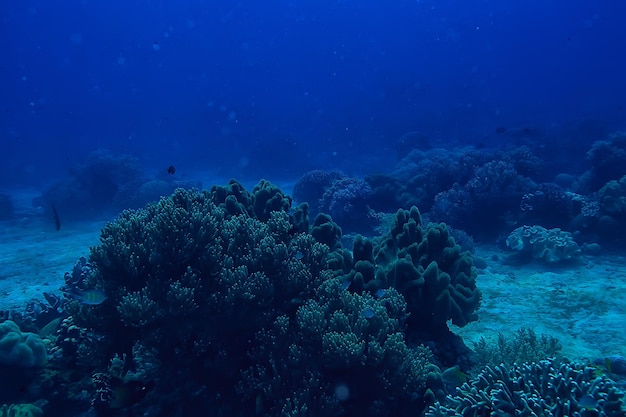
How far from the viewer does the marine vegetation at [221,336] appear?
401 cm

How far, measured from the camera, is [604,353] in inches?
228

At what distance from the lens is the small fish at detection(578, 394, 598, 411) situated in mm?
3328

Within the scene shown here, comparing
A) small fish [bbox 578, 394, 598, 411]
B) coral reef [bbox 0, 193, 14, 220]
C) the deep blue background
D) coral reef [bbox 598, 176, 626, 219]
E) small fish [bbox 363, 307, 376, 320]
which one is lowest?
small fish [bbox 578, 394, 598, 411]

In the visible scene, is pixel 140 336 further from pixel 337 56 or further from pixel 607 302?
pixel 337 56

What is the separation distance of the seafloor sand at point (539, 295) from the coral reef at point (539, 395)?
2.50m

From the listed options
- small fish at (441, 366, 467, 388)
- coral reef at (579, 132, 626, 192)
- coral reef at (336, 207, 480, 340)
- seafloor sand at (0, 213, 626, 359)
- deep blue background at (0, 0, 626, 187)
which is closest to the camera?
small fish at (441, 366, 467, 388)

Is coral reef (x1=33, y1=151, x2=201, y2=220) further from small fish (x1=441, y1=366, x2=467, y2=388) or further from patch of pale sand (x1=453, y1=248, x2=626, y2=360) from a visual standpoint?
small fish (x1=441, y1=366, x2=467, y2=388)

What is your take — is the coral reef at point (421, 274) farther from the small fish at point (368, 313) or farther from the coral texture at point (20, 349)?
the coral texture at point (20, 349)

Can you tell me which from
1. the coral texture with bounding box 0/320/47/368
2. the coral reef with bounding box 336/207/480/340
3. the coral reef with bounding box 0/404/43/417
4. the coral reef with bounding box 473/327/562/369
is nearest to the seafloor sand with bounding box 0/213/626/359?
the coral reef with bounding box 473/327/562/369

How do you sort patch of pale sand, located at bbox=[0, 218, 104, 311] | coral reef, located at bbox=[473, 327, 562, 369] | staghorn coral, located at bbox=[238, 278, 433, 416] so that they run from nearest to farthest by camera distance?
staghorn coral, located at bbox=[238, 278, 433, 416], coral reef, located at bbox=[473, 327, 562, 369], patch of pale sand, located at bbox=[0, 218, 104, 311]

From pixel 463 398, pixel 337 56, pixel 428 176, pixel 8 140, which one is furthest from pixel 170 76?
pixel 463 398

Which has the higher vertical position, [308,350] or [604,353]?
[308,350]

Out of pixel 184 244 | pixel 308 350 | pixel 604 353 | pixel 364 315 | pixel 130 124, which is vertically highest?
pixel 130 124

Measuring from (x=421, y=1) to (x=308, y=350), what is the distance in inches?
6160
